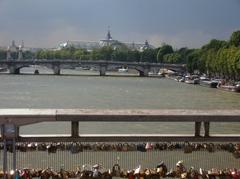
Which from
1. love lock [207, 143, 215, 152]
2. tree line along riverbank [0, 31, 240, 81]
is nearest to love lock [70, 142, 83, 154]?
love lock [207, 143, 215, 152]

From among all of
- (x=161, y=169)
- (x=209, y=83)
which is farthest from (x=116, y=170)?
(x=209, y=83)

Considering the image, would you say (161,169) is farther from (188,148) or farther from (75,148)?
(75,148)

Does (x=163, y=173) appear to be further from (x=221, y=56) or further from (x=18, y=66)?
(x=18, y=66)

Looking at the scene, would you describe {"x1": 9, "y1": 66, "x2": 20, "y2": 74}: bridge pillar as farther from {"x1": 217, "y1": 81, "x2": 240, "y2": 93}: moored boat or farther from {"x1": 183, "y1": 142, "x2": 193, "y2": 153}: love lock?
{"x1": 183, "y1": 142, "x2": 193, "y2": 153}: love lock

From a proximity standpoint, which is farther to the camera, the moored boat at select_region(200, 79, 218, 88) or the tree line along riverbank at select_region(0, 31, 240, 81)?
the tree line along riverbank at select_region(0, 31, 240, 81)

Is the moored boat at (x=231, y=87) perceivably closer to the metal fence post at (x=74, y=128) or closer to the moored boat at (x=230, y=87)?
the moored boat at (x=230, y=87)

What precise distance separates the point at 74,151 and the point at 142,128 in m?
16.9

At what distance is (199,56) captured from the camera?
113 m

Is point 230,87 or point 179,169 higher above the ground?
point 179,169

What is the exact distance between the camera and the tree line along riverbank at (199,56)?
83.3 metres

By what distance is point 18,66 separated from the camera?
117m

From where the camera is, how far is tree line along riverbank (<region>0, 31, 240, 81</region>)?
273 ft

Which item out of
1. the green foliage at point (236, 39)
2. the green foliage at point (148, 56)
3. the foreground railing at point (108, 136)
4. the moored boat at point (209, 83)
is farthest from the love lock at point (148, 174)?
the green foliage at point (148, 56)

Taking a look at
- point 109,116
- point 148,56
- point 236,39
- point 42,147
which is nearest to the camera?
point 109,116
